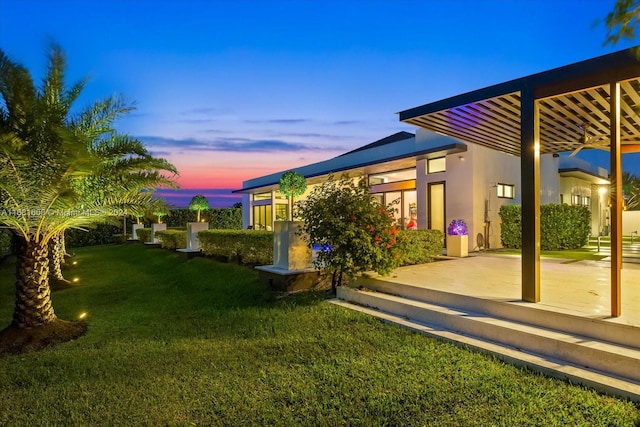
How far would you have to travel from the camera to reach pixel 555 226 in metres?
11.5

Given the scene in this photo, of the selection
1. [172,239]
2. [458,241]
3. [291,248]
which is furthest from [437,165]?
[172,239]

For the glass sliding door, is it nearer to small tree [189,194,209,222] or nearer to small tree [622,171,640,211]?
small tree [622,171,640,211]

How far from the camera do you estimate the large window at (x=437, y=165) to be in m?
12.7

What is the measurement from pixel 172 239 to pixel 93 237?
14017mm

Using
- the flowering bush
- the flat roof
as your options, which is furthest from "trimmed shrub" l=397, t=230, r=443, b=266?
the flat roof

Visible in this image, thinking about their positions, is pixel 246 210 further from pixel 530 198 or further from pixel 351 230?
pixel 530 198

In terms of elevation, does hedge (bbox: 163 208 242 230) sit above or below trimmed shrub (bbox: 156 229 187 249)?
above

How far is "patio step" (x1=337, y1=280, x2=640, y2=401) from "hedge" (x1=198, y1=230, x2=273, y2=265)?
156 inches

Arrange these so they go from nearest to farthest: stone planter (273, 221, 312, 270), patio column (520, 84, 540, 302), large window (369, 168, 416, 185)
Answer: patio column (520, 84, 540, 302) < stone planter (273, 221, 312, 270) < large window (369, 168, 416, 185)

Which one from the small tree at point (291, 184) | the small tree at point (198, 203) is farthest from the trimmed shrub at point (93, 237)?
the small tree at point (291, 184)

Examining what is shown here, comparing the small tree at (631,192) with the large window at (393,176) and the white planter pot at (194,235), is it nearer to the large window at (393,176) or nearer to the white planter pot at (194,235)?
the large window at (393,176)

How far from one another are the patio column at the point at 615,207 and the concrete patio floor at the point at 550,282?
228 millimetres

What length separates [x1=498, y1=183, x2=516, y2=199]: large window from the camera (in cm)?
1262

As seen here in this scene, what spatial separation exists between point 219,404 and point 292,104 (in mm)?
19558
